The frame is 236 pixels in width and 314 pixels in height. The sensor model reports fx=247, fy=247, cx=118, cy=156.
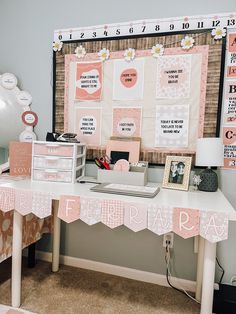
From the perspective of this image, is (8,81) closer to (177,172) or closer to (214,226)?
(177,172)

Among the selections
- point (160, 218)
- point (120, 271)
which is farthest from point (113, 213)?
point (120, 271)

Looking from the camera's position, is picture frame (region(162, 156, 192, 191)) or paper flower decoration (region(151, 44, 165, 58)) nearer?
picture frame (region(162, 156, 192, 191))

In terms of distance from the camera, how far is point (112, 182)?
5.23 ft

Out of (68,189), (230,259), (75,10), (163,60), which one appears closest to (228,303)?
(230,259)

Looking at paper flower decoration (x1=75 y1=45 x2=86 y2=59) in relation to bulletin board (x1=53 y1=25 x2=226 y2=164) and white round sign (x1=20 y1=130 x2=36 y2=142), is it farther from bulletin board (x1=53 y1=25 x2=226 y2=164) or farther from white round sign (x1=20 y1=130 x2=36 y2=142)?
white round sign (x1=20 y1=130 x2=36 y2=142)

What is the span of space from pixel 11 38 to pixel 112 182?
1525 mm

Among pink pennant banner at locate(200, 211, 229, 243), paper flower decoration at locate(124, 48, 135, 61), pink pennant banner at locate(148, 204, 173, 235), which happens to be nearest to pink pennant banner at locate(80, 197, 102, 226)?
pink pennant banner at locate(148, 204, 173, 235)

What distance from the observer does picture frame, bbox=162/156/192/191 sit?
1.54 metres

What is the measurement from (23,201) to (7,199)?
107mm

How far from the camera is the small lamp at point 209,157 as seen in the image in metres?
1.45

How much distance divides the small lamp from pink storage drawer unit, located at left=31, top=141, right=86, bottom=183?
794mm

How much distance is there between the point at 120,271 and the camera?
1.90 metres

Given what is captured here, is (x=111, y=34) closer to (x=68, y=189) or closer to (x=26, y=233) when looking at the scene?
(x=68, y=189)

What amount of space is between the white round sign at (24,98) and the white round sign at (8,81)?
0.08 m
